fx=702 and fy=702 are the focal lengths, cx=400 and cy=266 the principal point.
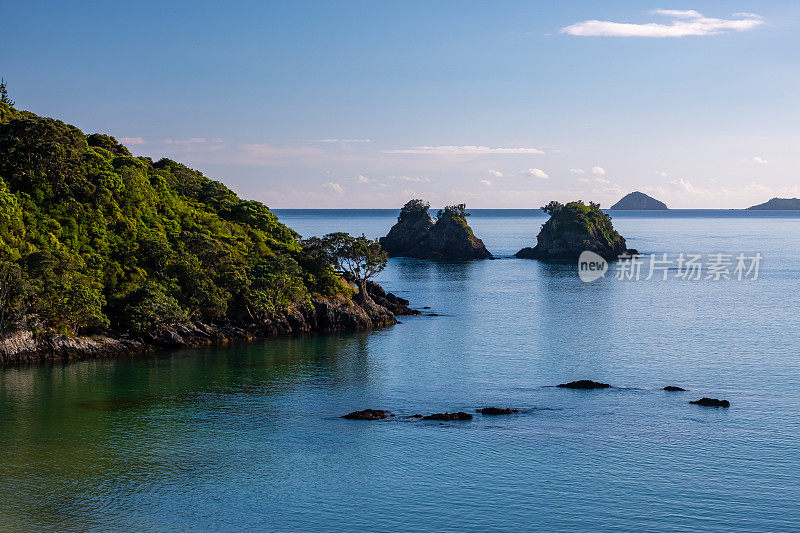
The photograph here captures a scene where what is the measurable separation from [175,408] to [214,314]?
2924cm

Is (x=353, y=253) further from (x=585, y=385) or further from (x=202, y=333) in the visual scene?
(x=585, y=385)

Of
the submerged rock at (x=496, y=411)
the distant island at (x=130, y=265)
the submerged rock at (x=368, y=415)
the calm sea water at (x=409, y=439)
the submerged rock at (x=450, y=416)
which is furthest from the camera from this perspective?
the distant island at (x=130, y=265)

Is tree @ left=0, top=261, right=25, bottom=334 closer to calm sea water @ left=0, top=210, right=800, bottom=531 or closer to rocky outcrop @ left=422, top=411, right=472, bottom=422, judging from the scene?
calm sea water @ left=0, top=210, right=800, bottom=531

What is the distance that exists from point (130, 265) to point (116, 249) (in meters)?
2.91

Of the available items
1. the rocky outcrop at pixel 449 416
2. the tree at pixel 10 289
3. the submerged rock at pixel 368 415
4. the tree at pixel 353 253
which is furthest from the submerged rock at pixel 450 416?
the tree at pixel 353 253

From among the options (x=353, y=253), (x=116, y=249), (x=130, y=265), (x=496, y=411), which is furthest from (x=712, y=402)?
(x=116, y=249)

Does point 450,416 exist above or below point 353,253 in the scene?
below

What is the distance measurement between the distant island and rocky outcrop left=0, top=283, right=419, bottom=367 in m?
0.15

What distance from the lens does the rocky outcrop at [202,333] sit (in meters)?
76.4

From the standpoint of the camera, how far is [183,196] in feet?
365

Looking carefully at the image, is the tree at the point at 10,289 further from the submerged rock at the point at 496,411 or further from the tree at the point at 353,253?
the submerged rock at the point at 496,411

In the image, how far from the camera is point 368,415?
60812 millimetres

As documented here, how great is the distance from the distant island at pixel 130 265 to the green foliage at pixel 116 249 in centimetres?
15

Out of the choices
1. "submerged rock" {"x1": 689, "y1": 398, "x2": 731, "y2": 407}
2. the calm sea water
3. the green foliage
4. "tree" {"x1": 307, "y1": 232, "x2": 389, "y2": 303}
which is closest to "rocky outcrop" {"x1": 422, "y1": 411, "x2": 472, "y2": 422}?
the calm sea water
